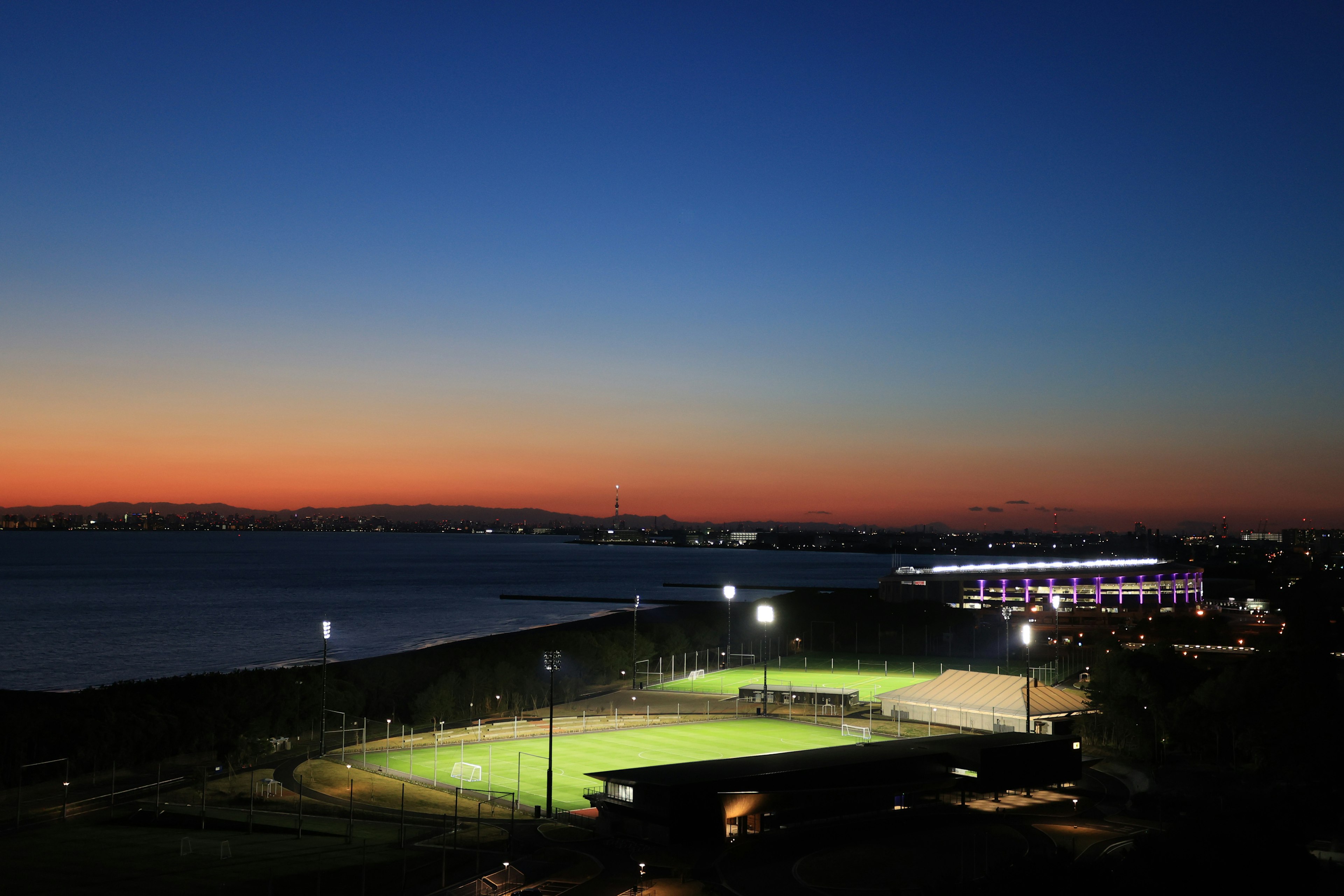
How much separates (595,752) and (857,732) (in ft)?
33.1

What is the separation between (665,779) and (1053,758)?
1227 centimetres

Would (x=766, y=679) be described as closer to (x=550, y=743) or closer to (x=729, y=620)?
(x=550, y=743)

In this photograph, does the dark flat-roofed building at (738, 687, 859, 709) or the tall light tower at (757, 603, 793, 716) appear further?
the dark flat-roofed building at (738, 687, 859, 709)

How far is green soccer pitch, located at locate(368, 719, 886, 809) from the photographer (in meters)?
31.8

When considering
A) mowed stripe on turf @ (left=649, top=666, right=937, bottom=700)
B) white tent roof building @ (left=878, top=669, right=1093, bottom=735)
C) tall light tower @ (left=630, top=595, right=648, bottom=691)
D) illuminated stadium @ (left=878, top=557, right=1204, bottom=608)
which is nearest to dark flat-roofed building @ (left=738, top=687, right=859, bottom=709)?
mowed stripe on turf @ (left=649, top=666, right=937, bottom=700)

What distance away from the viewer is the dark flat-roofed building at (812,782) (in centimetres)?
2491

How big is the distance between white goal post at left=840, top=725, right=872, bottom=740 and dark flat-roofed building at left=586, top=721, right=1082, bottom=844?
24.2ft

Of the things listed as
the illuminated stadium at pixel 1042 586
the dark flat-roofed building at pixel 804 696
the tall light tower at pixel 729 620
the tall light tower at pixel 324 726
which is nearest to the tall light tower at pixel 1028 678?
the dark flat-roofed building at pixel 804 696

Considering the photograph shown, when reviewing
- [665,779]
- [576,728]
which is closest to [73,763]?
[576,728]

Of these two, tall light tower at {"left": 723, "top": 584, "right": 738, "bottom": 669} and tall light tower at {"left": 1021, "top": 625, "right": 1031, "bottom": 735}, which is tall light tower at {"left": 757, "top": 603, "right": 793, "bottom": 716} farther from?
tall light tower at {"left": 1021, "top": 625, "right": 1031, "bottom": 735}

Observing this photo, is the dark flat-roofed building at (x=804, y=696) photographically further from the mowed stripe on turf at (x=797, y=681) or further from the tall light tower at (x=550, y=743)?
the tall light tower at (x=550, y=743)

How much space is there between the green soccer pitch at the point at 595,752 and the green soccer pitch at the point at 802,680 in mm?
8855

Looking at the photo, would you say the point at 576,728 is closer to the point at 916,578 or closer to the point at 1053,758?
the point at 1053,758

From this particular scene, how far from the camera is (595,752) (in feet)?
120
